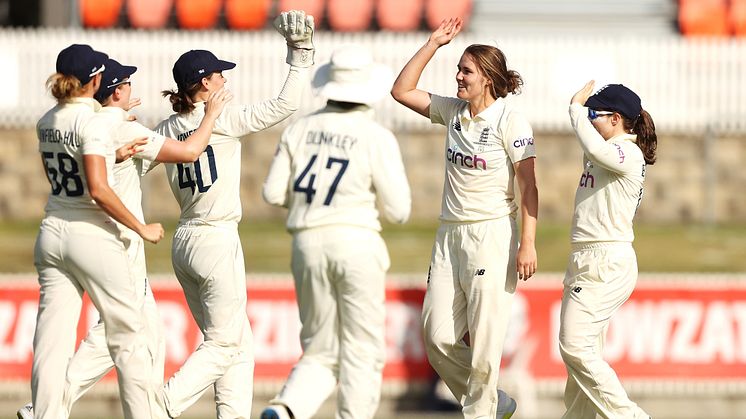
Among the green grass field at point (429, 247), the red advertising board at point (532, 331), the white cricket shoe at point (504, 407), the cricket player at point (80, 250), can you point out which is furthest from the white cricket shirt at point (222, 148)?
the green grass field at point (429, 247)

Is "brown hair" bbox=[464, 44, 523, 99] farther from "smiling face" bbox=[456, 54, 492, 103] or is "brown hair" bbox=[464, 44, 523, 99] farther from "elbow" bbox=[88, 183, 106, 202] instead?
"elbow" bbox=[88, 183, 106, 202]

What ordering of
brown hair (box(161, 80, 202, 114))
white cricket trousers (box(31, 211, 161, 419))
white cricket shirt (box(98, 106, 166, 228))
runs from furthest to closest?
brown hair (box(161, 80, 202, 114)) → white cricket shirt (box(98, 106, 166, 228)) → white cricket trousers (box(31, 211, 161, 419))

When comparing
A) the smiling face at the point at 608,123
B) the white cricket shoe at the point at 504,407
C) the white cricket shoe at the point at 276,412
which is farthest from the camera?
the white cricket shoe at the point at 504,407

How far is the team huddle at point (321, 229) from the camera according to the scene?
26.1 feet

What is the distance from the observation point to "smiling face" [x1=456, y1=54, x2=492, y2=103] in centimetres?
862

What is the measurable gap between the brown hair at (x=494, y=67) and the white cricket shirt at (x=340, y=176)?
94 cm

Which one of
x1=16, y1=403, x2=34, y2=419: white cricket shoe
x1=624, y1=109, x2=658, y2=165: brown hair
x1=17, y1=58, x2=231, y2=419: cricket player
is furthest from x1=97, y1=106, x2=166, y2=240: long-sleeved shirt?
x1=624, y1=109, x2=658, y2=165: brown hair

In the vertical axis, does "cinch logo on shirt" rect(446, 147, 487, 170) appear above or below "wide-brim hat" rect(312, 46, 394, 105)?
below

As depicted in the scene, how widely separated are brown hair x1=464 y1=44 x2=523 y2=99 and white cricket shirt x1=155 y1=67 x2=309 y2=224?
101 centimetres

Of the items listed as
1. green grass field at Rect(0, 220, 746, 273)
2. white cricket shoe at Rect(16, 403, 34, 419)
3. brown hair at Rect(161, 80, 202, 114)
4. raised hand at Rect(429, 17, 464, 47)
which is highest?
raised hand at Rect(429, 17, 464, 47)

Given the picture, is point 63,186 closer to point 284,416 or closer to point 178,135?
point 178,135

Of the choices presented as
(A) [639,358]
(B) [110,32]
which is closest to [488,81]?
(A) [639,358]

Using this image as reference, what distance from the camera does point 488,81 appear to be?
8680 mm

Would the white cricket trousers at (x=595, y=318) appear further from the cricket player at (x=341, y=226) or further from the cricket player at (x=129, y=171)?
the cricket player at (x=129, y=171)
